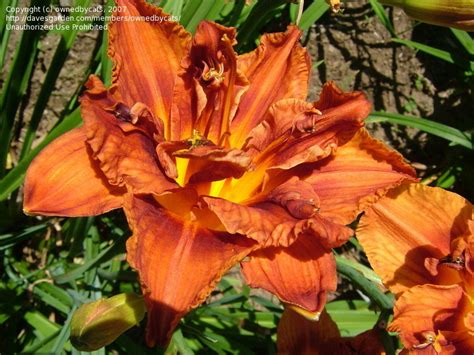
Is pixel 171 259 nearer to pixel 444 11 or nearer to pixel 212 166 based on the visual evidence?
pixel 212 166

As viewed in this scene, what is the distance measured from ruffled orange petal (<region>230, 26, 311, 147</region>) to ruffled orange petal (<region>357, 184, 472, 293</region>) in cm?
31

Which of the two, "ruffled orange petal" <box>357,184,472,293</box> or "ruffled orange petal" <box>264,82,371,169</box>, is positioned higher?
"ruffled orange petal" <box>264,82,371,169</box>

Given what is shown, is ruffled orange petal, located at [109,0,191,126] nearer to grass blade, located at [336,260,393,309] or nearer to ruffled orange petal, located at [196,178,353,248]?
ruffled orange petal, located at [196,178,353,248]

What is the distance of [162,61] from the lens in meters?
1.23

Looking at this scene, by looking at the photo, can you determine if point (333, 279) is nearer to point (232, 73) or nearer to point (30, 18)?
point (232, 73)

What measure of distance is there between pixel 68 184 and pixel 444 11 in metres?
0.81

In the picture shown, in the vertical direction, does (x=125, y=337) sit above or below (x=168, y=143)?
below

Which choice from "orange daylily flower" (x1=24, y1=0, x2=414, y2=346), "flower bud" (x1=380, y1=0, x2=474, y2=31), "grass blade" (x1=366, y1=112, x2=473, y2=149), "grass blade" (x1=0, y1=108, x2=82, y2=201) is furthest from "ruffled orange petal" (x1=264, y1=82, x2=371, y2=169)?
"grass blade" (x1=366, y1=112, x2=473, y2=149)

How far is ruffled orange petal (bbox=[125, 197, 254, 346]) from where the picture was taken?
36.9 inches

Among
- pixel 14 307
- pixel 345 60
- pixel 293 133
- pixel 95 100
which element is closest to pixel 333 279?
pixel 293 133

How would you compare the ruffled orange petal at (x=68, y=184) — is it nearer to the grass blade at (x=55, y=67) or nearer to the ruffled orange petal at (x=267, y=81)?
the ruffled orange petal at (x=267, y=81)

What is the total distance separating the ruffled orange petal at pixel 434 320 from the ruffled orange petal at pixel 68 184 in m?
0.58

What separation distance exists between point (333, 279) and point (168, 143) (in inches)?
15.6

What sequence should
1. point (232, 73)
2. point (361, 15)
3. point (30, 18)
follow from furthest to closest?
point (361, 15)
point (30, 18)
point (232, 73)
